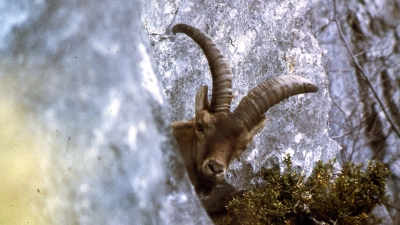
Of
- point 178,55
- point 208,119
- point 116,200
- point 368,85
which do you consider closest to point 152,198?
point 116,200

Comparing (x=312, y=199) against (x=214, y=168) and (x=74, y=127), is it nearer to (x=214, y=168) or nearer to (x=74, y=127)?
(x=214, y=168)

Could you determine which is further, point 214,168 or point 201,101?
point 201,101

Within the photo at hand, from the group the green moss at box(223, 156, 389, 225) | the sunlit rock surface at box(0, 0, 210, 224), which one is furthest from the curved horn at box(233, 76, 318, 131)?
the sunlit rock surface at box(0, 0, 210, 224)

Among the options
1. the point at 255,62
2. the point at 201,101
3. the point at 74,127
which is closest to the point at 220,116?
the point at 201,101

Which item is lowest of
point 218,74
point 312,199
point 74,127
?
point 312,199

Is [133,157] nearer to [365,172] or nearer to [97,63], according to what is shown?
[97,63]

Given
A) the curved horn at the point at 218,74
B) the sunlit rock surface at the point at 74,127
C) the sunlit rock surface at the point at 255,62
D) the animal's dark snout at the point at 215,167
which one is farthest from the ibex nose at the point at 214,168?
the sunlit rock surface at the point at 74,127

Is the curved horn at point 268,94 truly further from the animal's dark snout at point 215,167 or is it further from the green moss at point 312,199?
the green moss at point 312,199

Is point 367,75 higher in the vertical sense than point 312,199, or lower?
higher
